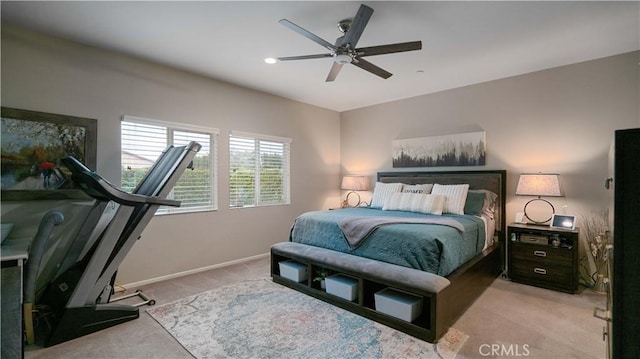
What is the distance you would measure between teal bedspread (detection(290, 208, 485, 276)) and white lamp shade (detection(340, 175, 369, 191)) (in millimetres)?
1926

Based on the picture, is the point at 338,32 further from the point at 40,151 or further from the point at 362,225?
the point at 40,151

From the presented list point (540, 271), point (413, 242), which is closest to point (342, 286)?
point (413, 242)

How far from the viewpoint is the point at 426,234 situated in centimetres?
263

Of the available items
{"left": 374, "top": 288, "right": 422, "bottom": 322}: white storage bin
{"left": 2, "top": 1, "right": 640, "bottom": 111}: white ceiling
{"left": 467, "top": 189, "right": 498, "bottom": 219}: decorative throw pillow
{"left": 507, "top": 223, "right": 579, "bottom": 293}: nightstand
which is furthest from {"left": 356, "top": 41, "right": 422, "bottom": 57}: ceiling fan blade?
{"left": 507, "top": 223, "right": 579, "bottom": 293}: nightstand

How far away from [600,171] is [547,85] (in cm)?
121

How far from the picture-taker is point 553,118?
368 cm

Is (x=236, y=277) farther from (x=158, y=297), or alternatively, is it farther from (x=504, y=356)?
(x=504, y=356)

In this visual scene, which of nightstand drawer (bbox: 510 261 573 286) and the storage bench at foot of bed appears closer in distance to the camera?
the storage bench at foot of bed

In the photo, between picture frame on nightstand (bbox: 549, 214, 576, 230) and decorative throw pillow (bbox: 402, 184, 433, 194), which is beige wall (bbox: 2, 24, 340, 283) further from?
picture frame on nightstand (bbox: 549, 214, 576, 230)

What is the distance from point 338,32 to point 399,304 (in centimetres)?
254

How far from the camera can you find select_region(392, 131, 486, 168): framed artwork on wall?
14.0 feet

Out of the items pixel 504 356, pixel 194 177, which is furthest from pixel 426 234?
pixel 194 177

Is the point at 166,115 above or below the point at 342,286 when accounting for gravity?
above

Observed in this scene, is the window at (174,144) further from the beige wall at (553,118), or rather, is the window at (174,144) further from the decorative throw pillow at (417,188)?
the beige wall at (553,118)
